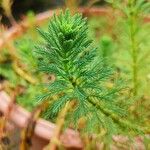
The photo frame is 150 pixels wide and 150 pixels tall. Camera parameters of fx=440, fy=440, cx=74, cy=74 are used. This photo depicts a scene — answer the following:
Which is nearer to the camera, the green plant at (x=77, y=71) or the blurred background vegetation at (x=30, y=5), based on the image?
the green plant at (x=77, y=71)

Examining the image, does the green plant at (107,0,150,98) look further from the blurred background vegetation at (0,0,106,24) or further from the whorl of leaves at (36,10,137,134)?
the blurred background vegetation at (0,0,106,24)

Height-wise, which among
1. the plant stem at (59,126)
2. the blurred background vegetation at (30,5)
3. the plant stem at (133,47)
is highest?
the blurred background vegetation at (30,5)

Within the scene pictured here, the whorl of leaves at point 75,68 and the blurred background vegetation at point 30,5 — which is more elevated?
the blurred background vegetation at point 30,5

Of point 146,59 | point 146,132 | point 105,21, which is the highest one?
point 105,21

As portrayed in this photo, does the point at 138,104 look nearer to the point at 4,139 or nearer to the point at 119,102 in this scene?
the point at 119,102

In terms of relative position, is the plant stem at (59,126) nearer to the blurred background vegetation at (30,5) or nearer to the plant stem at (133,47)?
the plant stem at (133,47)

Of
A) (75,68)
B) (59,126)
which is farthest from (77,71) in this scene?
(59,126)

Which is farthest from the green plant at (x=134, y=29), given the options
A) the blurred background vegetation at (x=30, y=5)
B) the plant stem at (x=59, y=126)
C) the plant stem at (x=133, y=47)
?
the blurred background vegetation at (x=30, y=5)

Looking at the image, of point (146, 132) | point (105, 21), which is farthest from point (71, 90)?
point (105, 21)

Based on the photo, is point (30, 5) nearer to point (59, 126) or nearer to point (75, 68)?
point (59, 126)
